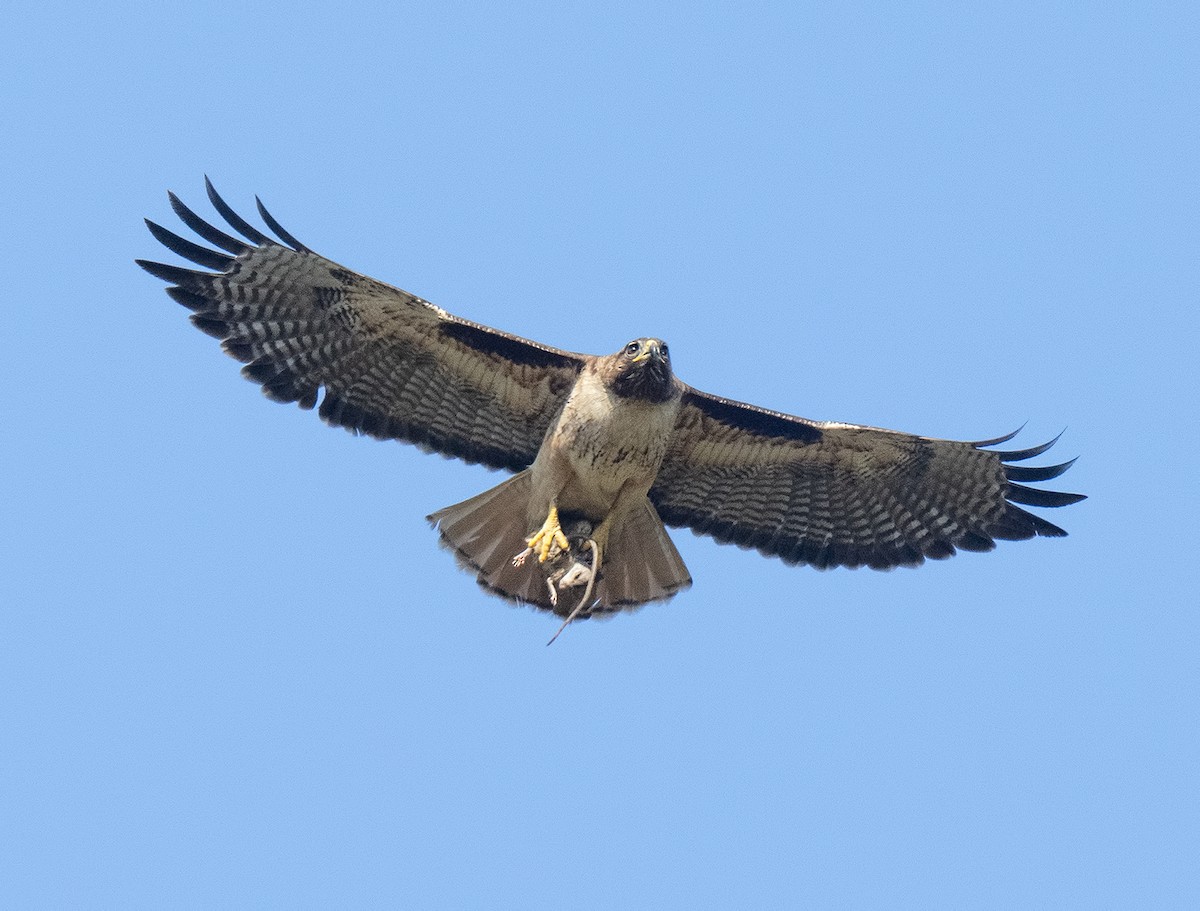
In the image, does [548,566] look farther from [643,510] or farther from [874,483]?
[874,483]

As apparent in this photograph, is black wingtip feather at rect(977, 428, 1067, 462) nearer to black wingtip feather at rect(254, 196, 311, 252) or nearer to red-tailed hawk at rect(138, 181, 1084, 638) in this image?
red-tailed hawk at rect(138, 181, 1084, 638)

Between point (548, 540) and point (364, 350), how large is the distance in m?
1.93

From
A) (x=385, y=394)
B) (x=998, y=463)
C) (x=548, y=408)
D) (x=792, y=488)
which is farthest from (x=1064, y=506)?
(x=385, y=394)

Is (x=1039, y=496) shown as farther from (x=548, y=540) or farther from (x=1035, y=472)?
(x=548, y=540)

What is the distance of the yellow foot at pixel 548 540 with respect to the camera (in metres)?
13.3

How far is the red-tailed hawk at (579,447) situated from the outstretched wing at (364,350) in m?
0.01

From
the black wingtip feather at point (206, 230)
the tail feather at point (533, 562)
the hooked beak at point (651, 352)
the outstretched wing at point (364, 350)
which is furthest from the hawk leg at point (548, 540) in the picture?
the black wingtip feather at point (206, 230)

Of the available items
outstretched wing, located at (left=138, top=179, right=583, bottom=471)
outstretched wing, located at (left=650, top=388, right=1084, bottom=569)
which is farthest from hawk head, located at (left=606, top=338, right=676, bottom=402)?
outstretched wing, located at (left=650, top=388, right=1084, bottom=569)

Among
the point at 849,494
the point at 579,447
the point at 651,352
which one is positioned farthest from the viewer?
the point at 849,494

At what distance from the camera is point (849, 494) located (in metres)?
14.4

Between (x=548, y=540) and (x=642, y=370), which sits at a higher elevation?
(x=642, y=370)

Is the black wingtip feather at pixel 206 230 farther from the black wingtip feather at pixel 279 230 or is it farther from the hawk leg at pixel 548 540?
the hawk leg at pixel 548 540

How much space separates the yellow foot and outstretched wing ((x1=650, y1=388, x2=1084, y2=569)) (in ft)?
3.80

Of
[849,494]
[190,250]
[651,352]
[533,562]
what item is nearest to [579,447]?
[651,352]
